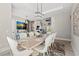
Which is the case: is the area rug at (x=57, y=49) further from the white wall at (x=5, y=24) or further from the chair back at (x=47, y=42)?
the white wall at (x=5, y=24)

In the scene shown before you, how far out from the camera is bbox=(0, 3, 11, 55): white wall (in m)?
2.03

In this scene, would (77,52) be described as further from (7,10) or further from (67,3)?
(7,10)

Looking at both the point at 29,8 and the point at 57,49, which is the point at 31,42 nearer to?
the point at 57,49

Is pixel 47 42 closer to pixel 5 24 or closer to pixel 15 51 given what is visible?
pixel 15 51

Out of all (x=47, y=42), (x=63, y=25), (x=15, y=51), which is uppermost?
(x=63, y=25)

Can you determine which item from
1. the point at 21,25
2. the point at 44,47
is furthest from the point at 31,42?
the point at 21,25

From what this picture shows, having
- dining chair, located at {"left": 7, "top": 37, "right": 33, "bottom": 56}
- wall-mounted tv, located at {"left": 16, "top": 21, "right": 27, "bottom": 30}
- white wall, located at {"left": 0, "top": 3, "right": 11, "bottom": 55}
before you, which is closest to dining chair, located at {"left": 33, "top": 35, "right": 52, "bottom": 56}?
dining chair, located at {"left": 7, "top": 37, "right": 33, "bottom": 56}

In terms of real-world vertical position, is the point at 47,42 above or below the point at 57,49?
above

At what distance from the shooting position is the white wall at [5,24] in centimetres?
203

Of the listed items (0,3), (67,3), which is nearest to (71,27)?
(67,3)

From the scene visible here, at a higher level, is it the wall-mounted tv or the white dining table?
the wall-mounted tv

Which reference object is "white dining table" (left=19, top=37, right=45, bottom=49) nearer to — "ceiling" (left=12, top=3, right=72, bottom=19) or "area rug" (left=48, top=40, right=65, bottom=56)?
"area rug" (left=48, top=40, right=65, bottom=56)

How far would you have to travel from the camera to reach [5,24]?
6.73 ft

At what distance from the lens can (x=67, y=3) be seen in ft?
6.70
